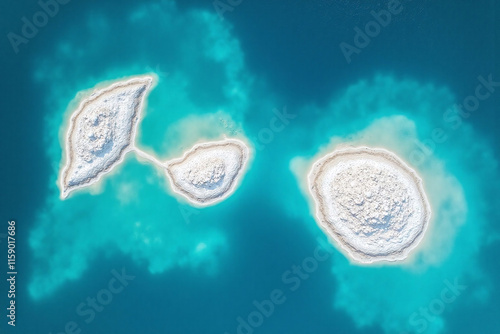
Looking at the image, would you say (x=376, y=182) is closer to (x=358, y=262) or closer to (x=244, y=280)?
(x=358, y=262)

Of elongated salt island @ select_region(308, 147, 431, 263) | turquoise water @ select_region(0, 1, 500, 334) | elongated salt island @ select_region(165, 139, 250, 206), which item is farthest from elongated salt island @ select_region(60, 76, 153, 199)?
elongated salt island @ select_region(308, 147, 431, 263)

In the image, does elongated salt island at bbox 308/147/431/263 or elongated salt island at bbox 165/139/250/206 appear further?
elongated salt island at bbox 165/139/250/206

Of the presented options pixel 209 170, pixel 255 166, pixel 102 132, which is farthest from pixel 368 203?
pixel 102 132

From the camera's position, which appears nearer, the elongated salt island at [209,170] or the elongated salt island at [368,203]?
the elongated salt island at [368,203]

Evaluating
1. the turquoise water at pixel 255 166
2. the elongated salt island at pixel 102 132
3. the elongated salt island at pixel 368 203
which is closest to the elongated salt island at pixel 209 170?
the turquoise water at pixel 255 166

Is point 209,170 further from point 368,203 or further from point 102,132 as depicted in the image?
point 368,203

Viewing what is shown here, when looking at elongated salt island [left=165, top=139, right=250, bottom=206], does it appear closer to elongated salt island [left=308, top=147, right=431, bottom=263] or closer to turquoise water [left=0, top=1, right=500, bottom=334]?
turquoise water [left=0, top=1, right=500, bottom=334]

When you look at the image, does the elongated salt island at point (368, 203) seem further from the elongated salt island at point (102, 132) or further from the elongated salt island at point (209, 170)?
the elongated salt island at point (102, 132)
